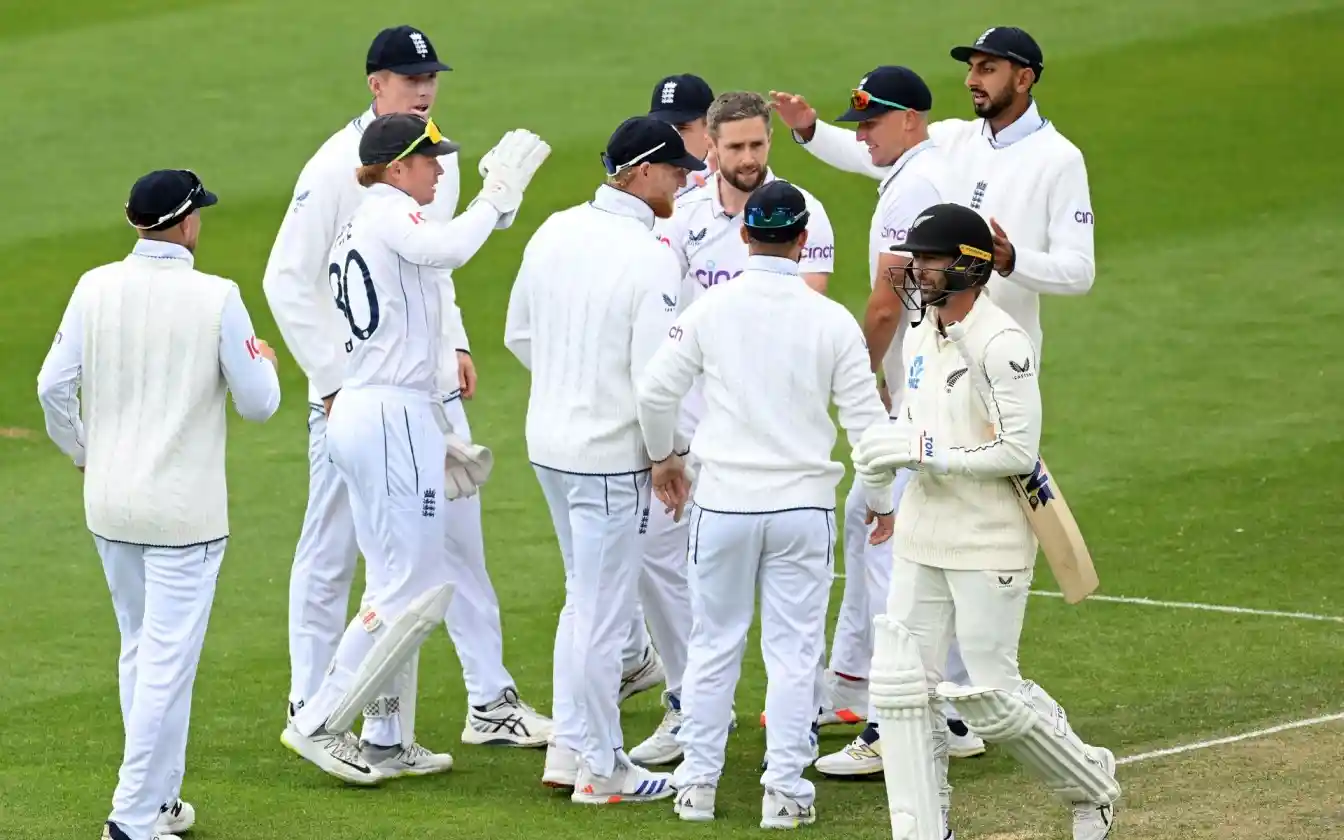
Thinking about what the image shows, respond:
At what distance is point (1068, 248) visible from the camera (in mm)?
7516

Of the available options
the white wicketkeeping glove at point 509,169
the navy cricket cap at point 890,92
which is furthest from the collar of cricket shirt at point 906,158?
the white wicketkeeping glove at point 509,169

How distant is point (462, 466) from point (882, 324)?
1.55 m

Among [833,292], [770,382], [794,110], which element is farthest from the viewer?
[833,292]

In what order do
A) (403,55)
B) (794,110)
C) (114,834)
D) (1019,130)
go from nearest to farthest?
1. (114,834)
2. (1019,130)
3. (403,55)
4. (794,110)

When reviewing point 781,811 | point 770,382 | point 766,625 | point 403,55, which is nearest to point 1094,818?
point 781,811

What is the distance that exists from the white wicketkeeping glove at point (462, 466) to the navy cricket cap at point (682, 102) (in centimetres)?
151

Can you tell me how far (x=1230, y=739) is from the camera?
7422 millimetres

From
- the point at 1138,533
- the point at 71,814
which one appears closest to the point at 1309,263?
the point at 1138,533

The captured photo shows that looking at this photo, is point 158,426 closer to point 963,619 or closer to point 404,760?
point 404,760

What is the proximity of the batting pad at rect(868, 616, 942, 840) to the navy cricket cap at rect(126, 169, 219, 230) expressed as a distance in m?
2.44

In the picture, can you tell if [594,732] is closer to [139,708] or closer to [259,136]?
[139,708]

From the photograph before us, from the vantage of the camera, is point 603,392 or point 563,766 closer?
point 603,392

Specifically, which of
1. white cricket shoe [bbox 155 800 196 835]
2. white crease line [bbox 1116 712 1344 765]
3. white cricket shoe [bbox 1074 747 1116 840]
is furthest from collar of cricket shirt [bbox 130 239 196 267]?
white crease line [bbox 1116 712 1344 765]

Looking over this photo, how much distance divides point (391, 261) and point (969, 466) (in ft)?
7.12
